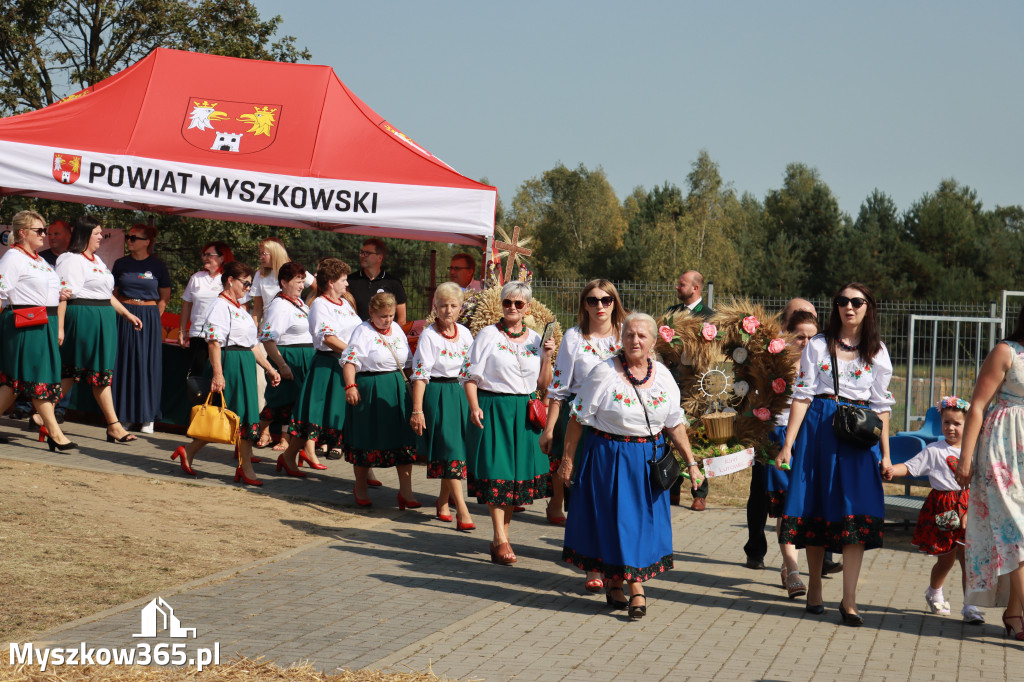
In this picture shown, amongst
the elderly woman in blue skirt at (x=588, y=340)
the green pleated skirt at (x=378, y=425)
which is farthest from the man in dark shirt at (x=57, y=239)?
the elderly woman in blue skirt at (x=588, y=340)

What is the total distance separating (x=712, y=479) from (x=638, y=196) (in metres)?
73.9

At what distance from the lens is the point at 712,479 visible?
37.8ft

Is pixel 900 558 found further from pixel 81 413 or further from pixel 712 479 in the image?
pixel 81 413

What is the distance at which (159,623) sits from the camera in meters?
5.45

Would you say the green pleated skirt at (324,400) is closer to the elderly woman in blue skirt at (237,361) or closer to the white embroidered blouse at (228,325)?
the elderly woman in blue skirt at (237,361)

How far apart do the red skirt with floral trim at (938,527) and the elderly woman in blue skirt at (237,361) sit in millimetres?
5491

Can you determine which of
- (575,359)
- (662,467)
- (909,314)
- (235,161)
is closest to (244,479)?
(235,161)

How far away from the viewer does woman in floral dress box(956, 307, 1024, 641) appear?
5.77 meters

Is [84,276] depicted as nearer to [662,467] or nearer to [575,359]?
[575,359]

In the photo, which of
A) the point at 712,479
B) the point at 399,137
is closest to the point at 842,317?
the point at 712,479

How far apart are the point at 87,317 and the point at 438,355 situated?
3942mm

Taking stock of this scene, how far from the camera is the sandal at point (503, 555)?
7.41m

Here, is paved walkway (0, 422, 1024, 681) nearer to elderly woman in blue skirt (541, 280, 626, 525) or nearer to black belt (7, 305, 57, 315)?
elderly woman in blue skirt (541, 280, 626, 525)

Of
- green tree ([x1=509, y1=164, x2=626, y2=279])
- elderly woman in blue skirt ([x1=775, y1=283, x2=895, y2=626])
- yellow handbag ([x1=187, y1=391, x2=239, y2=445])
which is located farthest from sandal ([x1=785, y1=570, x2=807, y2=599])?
green tree ([x1=509, y1=164, x2=626, y2=279])
